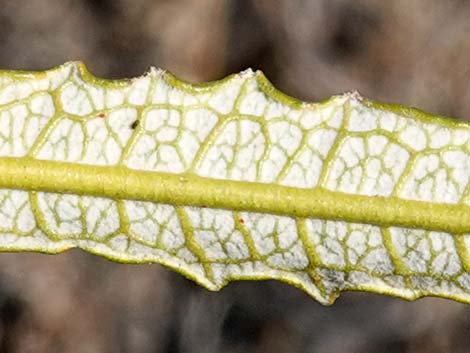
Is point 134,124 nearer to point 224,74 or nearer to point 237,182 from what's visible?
point 237,182

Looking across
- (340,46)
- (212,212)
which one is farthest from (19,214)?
(340,46)

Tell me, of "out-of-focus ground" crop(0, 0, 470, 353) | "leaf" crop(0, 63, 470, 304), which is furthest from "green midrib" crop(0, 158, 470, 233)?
"out-of-focus ground" crop(0, 0, 470, 353)

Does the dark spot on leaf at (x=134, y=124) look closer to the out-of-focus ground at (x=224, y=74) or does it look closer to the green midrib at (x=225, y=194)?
the green midrib at (x=225, y=194)

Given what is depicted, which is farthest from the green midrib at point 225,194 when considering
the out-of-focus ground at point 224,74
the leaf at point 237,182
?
the out-of-focus ground at point 224,74

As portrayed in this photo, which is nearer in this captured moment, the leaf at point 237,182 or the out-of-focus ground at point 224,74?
the leaf at point 237,182

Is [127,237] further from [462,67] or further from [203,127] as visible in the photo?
[462,67]
